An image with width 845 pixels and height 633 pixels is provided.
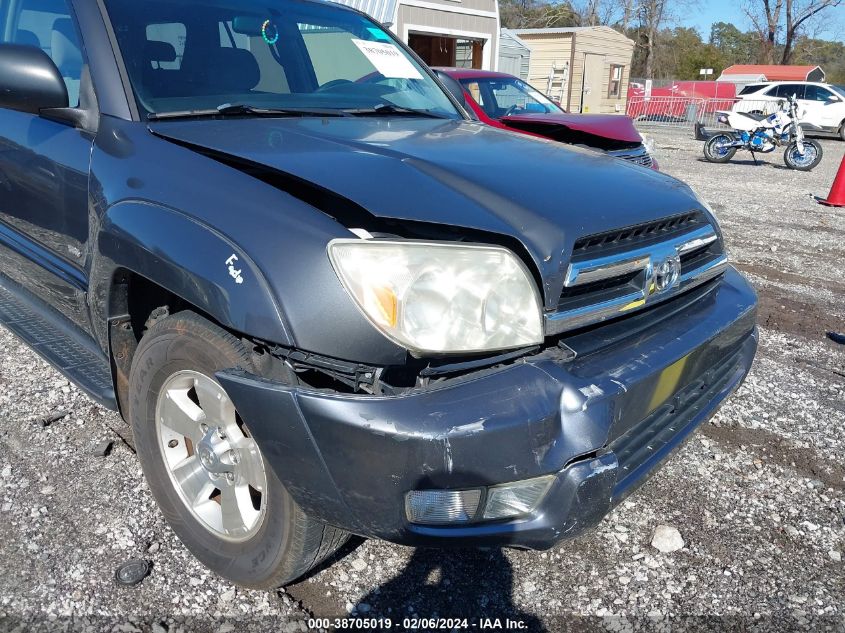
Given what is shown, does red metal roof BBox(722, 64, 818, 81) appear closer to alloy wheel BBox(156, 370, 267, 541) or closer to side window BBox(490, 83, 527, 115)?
side window BBox(490, 83, 527, 115)

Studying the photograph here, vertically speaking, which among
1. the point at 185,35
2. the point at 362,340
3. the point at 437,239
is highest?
the point at 185,35

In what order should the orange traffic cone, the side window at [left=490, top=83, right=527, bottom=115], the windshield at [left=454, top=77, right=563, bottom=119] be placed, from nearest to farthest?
the windshield at [left=454, top=77, right=563, bottom=119]
the side window at [left=490, top=83, right=527, bottom=115]
the orange traffic cone

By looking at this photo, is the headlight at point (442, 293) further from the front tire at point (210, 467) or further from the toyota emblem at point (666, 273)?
the toyota emblem at point (666, 273)

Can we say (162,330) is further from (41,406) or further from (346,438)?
(41,406)

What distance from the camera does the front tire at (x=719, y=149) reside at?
14.5 m

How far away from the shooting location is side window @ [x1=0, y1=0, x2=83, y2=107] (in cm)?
255

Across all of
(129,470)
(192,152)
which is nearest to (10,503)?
(129,470)

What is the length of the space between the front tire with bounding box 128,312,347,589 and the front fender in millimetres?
134

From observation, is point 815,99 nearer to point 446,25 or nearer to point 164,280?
point 446,25

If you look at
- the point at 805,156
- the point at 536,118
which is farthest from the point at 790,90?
the point at 536,118

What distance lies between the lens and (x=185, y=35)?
264 cm

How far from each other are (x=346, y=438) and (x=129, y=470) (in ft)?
5.20

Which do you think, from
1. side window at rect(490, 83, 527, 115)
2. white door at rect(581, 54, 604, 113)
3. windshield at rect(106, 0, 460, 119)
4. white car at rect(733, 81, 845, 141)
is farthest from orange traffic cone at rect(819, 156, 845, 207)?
white door at rect(581, 54, 604, 113)

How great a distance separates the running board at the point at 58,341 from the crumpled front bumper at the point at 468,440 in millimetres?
1127
